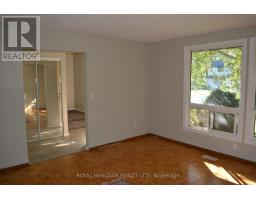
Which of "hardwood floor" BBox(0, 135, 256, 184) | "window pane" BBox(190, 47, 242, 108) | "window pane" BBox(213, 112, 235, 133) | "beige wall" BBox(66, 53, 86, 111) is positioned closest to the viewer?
"hardwood floor" BBox(0, 135, 256, 184)

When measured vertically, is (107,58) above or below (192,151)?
above

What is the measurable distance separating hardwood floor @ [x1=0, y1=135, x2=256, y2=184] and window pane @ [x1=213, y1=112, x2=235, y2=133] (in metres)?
0.52

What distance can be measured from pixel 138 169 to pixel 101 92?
1.80 m

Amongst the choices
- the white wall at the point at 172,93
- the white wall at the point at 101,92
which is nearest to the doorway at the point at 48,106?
the white wall at the point at 101,92

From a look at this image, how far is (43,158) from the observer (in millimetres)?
4016

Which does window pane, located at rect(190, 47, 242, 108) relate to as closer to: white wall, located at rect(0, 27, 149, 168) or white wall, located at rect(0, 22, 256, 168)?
white wall, located at rect(0, 22, 256, 168)

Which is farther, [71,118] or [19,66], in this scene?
A: [71,118]

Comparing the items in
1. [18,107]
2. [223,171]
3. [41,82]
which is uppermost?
[41,82]

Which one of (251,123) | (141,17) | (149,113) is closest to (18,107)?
(141,17)

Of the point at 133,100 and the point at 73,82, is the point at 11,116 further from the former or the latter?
the point at 73,82

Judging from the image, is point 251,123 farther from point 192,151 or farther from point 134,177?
point 134,177

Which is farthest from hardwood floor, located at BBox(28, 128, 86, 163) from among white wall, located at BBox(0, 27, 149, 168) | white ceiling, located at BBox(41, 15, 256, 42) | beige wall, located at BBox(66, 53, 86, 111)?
beige wall, located at BBox(66, 53, 86, 111)

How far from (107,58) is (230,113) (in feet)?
8.60

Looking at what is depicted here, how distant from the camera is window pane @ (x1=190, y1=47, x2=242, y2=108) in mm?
3865
